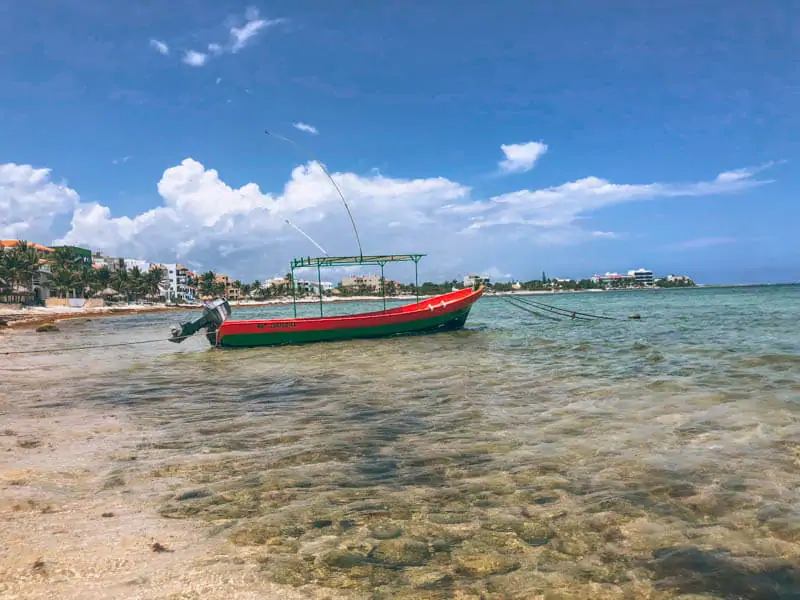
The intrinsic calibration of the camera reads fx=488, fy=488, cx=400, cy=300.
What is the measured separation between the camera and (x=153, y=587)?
271cm

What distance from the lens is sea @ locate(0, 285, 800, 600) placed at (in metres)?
2.93

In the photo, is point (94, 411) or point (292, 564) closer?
point (292, 564)

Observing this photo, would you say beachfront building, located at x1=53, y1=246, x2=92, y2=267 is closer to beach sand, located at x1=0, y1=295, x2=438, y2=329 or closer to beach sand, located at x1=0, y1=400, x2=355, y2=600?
beach sand, located at x1=0, y1=295, x2=438, y2=329

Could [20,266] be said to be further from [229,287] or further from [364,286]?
[364,286]

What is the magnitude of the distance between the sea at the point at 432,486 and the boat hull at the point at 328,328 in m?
10.1

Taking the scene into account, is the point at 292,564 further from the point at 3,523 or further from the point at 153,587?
the point at 3,523

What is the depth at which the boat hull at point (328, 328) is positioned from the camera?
20438 mm

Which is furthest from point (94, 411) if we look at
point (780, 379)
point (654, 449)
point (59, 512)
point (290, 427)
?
point (780, 379)

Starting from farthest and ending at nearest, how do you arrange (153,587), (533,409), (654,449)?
(533,409) < (654,449) < (153,587)

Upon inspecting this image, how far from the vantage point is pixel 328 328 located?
21.2m

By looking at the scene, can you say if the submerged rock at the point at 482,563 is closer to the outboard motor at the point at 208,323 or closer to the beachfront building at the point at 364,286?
the outboard motor at the point at 208,323

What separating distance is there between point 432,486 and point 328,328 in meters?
17.1

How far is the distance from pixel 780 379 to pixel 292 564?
34.3ft

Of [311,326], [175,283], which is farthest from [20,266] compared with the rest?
[311,326]
